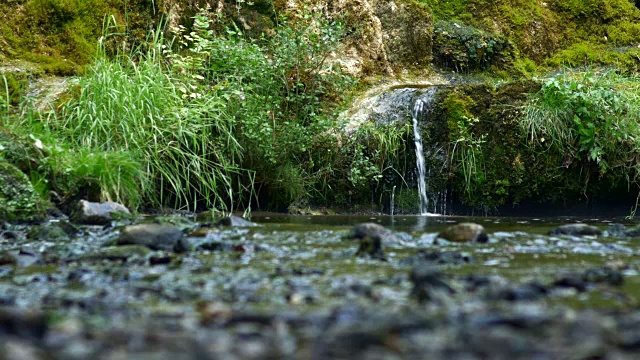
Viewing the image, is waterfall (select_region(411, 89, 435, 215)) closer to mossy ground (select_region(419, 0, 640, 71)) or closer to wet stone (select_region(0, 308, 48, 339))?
mossy ground (select_region(419, 0, 640, 71))

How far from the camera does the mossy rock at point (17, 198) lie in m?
5.39

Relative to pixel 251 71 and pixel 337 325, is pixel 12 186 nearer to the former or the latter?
pixel 251 71

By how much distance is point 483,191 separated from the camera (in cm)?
793

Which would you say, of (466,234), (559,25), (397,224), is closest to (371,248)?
(466,234)

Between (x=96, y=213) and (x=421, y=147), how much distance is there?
3979mm

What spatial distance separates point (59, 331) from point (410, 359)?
1.01 meters

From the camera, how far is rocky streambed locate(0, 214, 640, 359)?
1.93m

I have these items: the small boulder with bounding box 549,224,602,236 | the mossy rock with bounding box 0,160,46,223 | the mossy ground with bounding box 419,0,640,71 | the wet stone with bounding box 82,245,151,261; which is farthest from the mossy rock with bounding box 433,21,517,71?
the wet stone with bounding box 82,245,151,261

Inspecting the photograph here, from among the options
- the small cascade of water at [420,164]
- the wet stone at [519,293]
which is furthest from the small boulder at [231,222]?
the small cascade of water at [420,164]

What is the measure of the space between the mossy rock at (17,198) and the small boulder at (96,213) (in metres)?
0.30

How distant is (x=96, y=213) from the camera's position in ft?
17.5

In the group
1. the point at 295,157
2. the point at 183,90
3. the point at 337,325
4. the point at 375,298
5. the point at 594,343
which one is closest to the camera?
the point at 594,343

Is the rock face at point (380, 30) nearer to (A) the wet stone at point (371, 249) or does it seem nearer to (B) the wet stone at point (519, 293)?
(A) the wet stone at point (371, 249)

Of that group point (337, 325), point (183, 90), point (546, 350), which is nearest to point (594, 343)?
point (546, 350)
